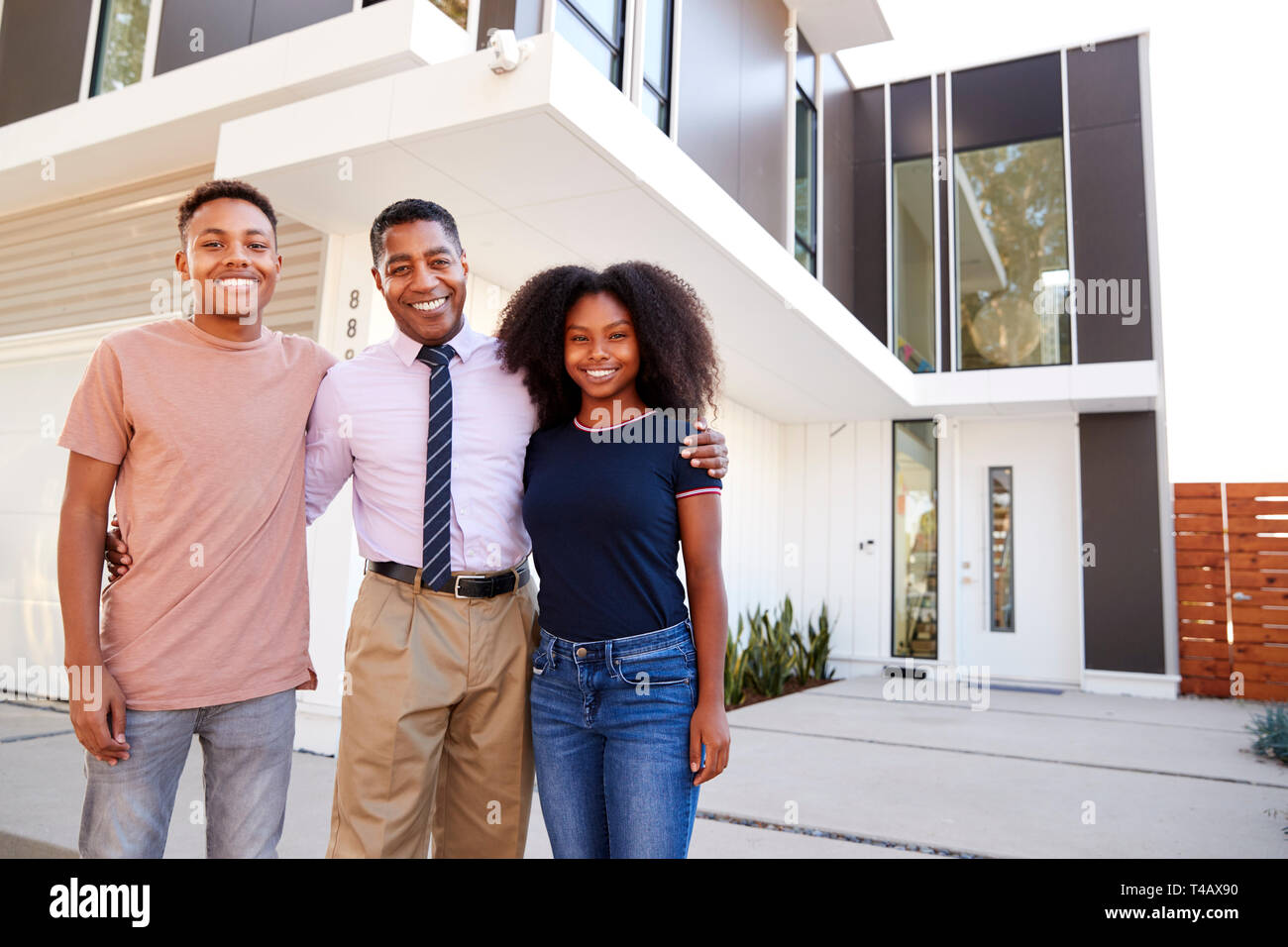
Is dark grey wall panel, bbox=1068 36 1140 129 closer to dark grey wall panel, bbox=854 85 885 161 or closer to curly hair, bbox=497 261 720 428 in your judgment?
dark grey wall panel, bbox=854 85 885 161

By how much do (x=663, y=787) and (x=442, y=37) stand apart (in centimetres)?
338

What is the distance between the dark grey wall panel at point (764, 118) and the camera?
23.8 feet

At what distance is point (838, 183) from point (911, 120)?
1.15 meters

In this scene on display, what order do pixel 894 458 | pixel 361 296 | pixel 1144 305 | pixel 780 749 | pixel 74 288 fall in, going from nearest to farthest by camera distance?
pixel 361 296
pixel 780 749
pixel 74 288
pixel 1144 305
pixel 894 458

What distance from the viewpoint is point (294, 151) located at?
377 centimetres

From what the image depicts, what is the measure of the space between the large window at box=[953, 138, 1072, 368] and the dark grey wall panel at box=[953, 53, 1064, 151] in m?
0.12

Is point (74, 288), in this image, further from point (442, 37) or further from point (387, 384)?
point (387, 384)

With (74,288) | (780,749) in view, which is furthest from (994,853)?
(74,288)

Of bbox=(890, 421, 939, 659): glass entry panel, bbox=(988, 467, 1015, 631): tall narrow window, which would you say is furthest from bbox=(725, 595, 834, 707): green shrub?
bbox=(988, 467, 1015, 631): tall narrow window

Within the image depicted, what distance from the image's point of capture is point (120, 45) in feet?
18.2

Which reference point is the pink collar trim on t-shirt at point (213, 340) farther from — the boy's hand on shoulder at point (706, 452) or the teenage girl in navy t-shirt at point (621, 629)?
the boy's hand on shoulder at point (706, 452)

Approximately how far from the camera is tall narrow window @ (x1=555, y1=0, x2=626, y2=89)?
496 centimetres

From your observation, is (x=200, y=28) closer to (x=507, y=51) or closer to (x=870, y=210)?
(x=507, y=51)
